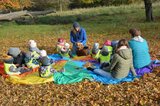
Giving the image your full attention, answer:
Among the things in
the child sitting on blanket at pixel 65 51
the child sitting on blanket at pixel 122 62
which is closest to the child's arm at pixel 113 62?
the child sitting on blanket at pixel 122 62

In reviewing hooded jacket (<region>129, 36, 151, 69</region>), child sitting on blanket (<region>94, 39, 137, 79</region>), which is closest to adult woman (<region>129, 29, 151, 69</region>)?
hooded jacket (<region>129, 36, 151, 69</region>)

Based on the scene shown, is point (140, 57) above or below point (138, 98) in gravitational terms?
above

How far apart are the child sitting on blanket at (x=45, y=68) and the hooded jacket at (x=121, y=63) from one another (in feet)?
6.13

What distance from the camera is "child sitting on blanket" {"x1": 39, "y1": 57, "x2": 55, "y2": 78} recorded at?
34.2 feet

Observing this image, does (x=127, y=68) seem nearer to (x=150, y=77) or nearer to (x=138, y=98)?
(x=150, y=77)

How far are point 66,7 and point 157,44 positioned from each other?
4217 centimetres

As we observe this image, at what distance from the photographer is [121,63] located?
31.6 feet

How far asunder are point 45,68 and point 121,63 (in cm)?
231

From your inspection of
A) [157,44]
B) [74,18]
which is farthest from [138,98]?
[74,18]

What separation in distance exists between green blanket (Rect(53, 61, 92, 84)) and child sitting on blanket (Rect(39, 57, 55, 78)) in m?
0.21

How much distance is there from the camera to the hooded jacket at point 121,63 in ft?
31.6

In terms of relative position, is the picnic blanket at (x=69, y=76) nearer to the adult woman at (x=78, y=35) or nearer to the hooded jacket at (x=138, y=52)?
the hooded jacket at (x=138, y=52)

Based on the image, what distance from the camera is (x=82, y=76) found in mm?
10305

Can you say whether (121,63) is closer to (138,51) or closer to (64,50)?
(138,51)
